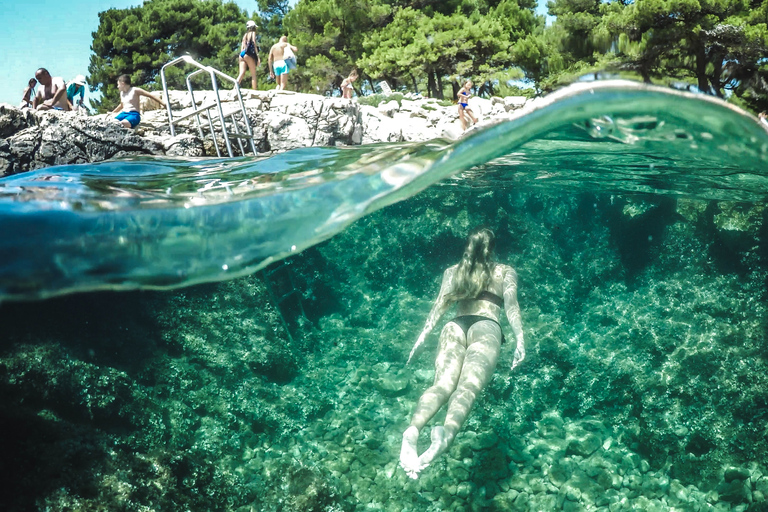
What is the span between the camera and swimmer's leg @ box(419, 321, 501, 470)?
18.9 ft

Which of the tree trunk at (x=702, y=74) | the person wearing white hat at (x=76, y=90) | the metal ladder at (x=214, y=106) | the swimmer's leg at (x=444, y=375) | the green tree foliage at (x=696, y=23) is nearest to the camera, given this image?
the tree trunk at (x=702, y=74)

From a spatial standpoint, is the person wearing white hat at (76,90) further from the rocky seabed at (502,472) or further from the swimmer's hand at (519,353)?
the swimmer's hand at (519,353)

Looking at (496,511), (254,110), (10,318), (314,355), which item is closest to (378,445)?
(496,511)

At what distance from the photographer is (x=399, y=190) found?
6.56 meters

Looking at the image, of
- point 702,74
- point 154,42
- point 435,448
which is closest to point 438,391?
point 435,448

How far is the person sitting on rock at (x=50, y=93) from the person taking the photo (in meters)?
13.0

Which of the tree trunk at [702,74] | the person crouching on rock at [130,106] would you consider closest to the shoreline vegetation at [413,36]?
the tree trunk at [702,74]

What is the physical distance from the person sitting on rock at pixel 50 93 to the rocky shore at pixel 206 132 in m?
1.42

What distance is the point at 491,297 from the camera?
7.53 metres

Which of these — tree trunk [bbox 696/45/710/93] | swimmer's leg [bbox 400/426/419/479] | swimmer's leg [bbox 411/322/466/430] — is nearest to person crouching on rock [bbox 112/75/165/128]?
swimmer's leg [bbox 411/322/466/430]

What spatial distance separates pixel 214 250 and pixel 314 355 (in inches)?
197

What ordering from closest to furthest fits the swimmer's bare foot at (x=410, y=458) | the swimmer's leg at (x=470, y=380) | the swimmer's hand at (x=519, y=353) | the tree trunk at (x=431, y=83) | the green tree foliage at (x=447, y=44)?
the swimmer's bare foot at (x=410, y=458), the swimmer's leg at (x=470, y=380), the swimmer's hand at (x=519, y=353), the green tree foliage at (x=447, y=44), the tree trunk at (x=431, y=83)

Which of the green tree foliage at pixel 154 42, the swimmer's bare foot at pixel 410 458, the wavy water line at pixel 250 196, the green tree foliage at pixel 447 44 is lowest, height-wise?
the swimmer's bare foot at pixel 410 458

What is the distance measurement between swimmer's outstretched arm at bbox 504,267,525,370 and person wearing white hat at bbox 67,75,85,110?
13986 millimetres
